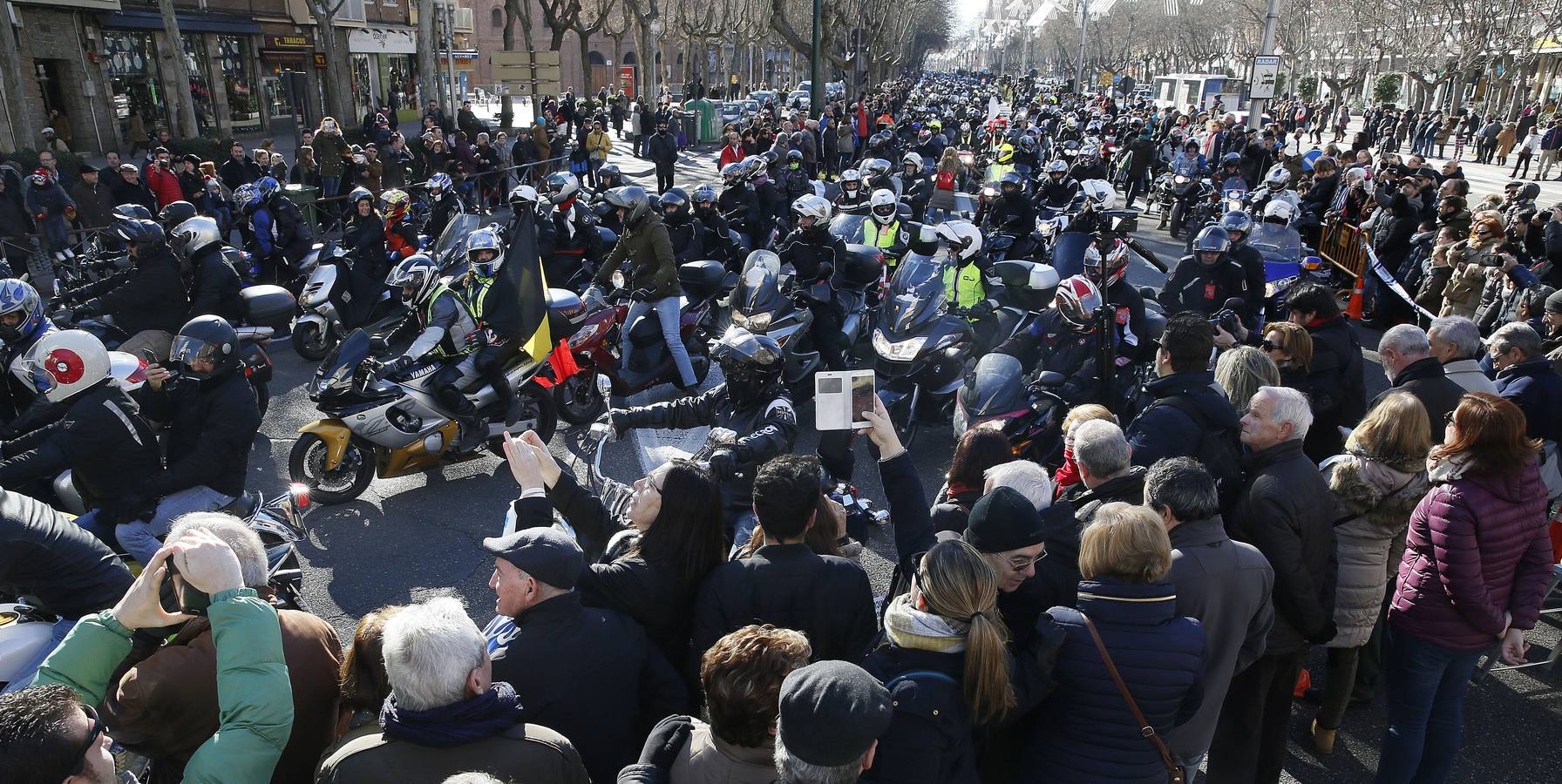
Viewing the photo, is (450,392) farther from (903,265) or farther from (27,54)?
(27,54)

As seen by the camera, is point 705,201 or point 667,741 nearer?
point 667,741

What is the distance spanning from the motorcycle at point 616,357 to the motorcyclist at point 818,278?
3.12 ft

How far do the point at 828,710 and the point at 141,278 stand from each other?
818 centimetres

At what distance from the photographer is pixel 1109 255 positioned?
24.8ft

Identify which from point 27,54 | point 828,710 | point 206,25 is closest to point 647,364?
point 828,710

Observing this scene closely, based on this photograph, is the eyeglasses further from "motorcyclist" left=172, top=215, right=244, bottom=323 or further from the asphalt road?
"motorcyclist" left=172, top=215, right=244, bottom=323

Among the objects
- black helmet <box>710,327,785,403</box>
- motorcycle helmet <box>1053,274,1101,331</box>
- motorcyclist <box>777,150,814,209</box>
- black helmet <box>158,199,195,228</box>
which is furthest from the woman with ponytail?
motorcyclist <box>777,150,814,209</box>

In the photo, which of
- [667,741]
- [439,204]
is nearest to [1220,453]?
[667,741]

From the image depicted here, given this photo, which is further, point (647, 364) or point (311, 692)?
point (647, 364)

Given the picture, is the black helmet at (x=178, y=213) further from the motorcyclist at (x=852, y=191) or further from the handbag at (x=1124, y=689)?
the handbag at (x=1124, y=689)

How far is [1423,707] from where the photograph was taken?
369 cm

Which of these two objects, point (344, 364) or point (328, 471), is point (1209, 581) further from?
point (344, 364)

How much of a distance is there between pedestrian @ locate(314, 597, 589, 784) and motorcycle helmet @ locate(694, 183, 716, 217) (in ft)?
28.1

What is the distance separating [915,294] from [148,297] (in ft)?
21.1
